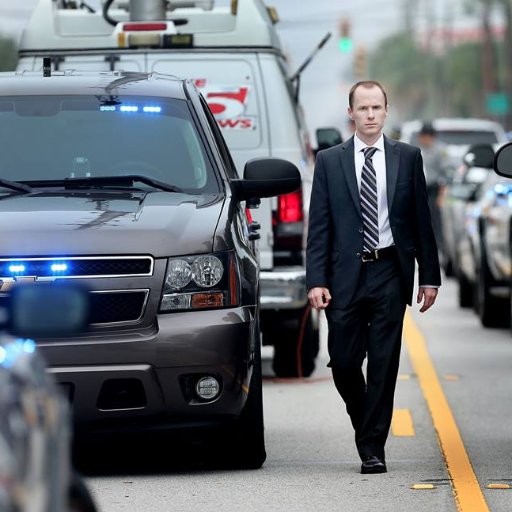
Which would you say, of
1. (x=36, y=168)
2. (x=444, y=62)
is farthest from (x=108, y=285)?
(x=444, y=62)

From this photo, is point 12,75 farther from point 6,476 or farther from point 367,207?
point 6,476

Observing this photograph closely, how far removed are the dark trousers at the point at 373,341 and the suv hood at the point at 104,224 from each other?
75 centimetres

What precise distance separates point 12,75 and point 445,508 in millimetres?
3441

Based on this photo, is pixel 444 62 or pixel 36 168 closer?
pixel 36 168

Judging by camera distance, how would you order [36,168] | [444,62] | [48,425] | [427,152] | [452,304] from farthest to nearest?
[444,62] < [427,152] < [452,304] < [36,168] < [48,425]

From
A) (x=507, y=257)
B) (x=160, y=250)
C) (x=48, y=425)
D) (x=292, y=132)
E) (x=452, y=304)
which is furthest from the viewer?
(x=452, y=304)

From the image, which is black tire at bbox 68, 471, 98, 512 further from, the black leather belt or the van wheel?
the black leather belt

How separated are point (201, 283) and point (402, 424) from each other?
2.67 m

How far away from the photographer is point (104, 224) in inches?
314

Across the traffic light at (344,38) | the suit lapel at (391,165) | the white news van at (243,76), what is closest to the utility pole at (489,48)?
the traffic light at (344,38)

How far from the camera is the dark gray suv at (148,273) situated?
7.75 metres

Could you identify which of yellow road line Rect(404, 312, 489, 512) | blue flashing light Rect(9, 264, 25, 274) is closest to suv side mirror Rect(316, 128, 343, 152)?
yellow road line Rect(404, 312, 489, 512)

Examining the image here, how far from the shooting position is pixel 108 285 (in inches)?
307

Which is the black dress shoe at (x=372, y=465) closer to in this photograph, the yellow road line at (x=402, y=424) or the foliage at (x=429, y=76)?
the yellow road line at (x=402, y=424)
